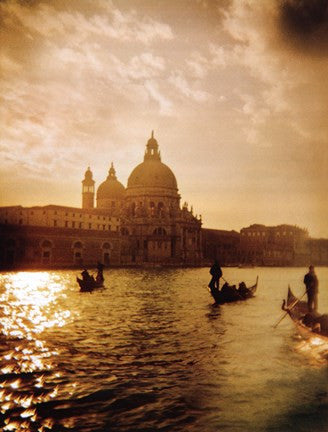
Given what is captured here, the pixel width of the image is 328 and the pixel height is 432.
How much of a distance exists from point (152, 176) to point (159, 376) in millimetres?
65895

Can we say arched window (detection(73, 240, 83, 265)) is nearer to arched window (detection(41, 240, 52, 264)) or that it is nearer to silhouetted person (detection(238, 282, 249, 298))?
A: arched window (detection(41, 240, 52, 264))

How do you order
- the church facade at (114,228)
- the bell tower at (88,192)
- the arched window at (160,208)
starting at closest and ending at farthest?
the church facade at (114,228) → the arched window at (160,208) → the bell tower at (88,192)

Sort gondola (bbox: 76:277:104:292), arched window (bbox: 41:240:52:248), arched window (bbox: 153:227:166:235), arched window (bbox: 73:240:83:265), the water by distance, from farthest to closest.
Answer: arched window (bbox: 153:227:166:235) < arched window (bbox: 73:240:83:265) < arched window (bbox: 41:240:52:248) < gondola (bbox: 76:277:104:292) < the water

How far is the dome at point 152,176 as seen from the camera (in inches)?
2817

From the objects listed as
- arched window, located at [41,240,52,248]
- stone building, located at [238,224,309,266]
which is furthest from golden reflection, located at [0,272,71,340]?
stone building, located at [238,224,309,266]

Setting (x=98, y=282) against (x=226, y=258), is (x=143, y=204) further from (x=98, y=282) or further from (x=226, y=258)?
(x=98, y=282)

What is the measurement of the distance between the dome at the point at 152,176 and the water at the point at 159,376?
6010 centimetres

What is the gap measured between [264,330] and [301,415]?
5.50m

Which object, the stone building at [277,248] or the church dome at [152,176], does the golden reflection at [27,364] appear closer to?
the church dome at [152,176]

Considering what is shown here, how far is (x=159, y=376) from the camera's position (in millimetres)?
6520

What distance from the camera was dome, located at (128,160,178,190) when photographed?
71562mm

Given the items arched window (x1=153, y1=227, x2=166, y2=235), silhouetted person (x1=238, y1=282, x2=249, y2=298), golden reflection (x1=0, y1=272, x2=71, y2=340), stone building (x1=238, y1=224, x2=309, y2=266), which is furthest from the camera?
stone building (x1=238, y1=224, x2=309, y2=266)

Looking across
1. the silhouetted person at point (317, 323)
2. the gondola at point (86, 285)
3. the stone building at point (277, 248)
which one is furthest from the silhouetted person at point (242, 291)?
the stone building at point (277, 248)

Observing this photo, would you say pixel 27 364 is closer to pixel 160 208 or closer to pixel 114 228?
pixel 114 228
